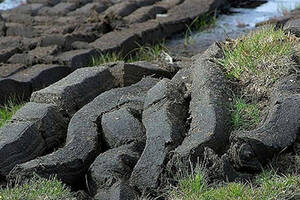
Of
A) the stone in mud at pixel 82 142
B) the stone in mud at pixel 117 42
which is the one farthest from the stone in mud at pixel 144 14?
the stone in mud at pixel 82 142

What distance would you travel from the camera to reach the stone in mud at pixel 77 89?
4.52 metres

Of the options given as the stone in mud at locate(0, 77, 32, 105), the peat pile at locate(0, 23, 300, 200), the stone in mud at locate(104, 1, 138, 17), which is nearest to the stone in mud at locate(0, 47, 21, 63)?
the stone in mud at locate(0, 77, 32, 105)

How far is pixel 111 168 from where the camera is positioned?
12.5 feet

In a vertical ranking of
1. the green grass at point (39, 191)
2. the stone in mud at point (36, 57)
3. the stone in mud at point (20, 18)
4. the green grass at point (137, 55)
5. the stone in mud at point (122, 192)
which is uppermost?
the green grass at point (39, 191)

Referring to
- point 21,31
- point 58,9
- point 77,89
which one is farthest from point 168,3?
point 77,89

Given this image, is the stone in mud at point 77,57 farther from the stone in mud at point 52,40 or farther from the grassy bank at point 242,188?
the grassy bank at point 242,188

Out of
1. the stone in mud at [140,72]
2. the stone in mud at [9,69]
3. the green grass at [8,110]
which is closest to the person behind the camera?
the stone in mud at [140,72]

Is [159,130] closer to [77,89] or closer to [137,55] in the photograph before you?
[77,89]

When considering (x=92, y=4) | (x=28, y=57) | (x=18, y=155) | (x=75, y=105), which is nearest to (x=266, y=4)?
(x=92, y=4)

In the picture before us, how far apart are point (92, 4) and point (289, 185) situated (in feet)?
14.7

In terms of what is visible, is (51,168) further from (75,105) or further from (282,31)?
(282,31)

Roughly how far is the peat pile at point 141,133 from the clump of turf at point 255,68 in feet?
0.20

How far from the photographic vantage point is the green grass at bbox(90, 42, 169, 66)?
19.5 feet

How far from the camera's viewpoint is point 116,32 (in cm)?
658
